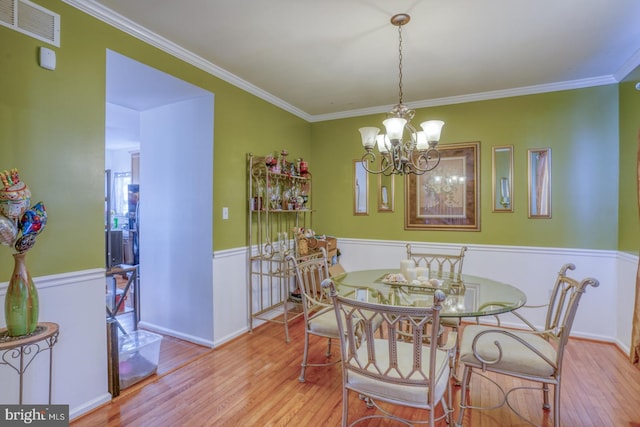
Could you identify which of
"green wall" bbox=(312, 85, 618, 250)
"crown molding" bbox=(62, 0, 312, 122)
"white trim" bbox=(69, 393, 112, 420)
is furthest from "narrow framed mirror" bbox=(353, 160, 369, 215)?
"white trim" bbox=(69, 393, 112, 420)

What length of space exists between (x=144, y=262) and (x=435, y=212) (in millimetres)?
3357

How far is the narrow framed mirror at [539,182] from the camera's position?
10.9 ft

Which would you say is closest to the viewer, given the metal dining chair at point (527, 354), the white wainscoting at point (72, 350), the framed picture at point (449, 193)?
the metal dining chair at point (527, 354)

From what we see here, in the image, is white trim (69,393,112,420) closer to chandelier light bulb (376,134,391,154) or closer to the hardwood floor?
the hardwood floor

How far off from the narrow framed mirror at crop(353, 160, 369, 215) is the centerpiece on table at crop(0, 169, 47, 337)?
328 centimetres

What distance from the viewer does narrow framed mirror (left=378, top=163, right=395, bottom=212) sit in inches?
159

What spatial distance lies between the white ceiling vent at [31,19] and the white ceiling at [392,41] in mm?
196

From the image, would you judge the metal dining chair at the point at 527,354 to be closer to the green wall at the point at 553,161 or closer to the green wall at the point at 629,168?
the green wall at the point at 629,168

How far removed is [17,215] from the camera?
59.2 inches

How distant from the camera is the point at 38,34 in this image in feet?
5.85

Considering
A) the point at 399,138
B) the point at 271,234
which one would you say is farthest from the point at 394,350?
the point at 271,234

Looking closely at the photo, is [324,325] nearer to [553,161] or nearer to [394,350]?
[394,350]

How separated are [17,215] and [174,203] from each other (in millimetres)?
1700

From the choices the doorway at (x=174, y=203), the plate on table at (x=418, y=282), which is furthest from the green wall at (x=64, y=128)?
the plate on table at (x=418, y=282)
